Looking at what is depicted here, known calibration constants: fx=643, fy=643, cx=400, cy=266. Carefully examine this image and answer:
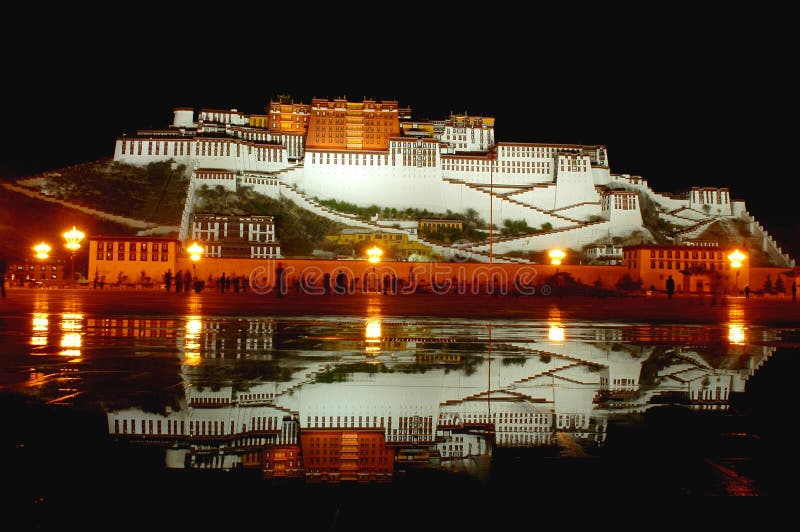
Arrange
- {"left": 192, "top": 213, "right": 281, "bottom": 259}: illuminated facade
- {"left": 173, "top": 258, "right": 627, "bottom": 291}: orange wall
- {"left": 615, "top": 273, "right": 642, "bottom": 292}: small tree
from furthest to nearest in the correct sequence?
{"left": 192, "top": 213, "right": 281, "bottom": 259}: illuminated facade < {"left": 615, "top": 273, "right": 642, "bottom": 292}: small tree < {"left": 173, "top": 258, "right": 627, "bottom": 291}: orange wall

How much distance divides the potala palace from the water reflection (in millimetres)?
55170

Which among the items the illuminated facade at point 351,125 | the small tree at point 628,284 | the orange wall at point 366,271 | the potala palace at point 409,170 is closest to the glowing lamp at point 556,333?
the orange wall at point 366,271

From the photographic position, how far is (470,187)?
74.0 metres

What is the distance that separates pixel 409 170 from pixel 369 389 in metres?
71.1

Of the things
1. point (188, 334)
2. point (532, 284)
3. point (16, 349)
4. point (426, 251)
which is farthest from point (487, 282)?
point (16, 349)

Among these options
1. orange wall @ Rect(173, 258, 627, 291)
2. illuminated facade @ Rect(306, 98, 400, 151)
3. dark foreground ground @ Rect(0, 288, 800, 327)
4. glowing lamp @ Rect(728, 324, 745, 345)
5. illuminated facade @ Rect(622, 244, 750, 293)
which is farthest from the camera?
illuminated facade @ Rect(306, 98, 400, 151)

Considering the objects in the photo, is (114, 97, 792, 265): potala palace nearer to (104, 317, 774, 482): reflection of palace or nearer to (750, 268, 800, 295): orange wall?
(750, 268, 800, 295): orange wall

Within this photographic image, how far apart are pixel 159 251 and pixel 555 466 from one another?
41.0 meters

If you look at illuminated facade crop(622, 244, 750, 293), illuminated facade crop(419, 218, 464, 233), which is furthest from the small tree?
illuminated facade crop(419, 218, 464, 233)

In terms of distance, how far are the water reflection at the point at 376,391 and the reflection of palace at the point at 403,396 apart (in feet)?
0.05

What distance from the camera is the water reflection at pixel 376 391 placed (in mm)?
3180

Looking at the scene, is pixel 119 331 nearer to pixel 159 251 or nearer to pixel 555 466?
pixel 555 466

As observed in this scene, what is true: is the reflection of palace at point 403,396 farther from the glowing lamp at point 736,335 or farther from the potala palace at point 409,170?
the potala palace at point 409,170

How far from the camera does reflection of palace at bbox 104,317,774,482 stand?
3164 mm
